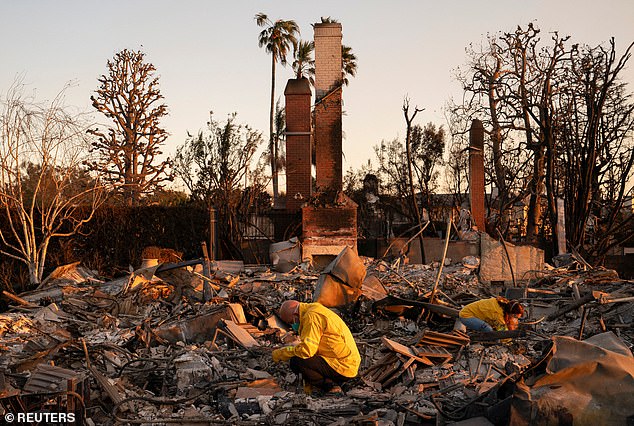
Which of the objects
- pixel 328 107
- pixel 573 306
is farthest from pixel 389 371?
pixel 328 107

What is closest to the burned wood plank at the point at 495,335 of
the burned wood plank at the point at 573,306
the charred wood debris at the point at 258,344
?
the charred wood debris at the point at 258,344

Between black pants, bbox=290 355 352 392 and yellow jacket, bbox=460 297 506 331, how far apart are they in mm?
3065

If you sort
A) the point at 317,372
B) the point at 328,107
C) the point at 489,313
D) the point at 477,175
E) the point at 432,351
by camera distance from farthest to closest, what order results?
the point at 477,175 → the point at 328,107 → the point at 489,313 → the point at 432,351 → the point at 317,372

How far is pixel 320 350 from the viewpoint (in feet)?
25.0

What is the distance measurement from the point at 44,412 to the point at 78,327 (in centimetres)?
601

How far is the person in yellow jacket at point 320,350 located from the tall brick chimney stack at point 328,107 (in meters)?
10.7

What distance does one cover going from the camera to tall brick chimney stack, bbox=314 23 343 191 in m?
18.5

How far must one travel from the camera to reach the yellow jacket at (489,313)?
32.7 ft

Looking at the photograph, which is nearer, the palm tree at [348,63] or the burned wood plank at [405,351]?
the burned wood plank at [405,351]

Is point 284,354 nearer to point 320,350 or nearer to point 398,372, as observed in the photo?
point 320,350

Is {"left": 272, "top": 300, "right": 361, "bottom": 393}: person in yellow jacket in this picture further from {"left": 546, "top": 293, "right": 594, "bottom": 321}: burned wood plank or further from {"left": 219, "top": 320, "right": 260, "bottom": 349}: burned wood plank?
{"left": 546, "top": 293, "right": 594, "bottom": 321}: burned wood plank

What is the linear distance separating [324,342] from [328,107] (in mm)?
11871

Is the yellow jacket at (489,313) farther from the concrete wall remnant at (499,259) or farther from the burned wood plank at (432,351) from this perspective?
the concrete wall remnant at (499,259)

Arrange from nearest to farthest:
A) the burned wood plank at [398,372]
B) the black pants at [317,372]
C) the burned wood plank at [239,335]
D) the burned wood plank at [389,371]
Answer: the black pants at [317,372], the burned wood plank at [398,372], the burned wood plank at [389,371], the burned wood plank at [239,335]
